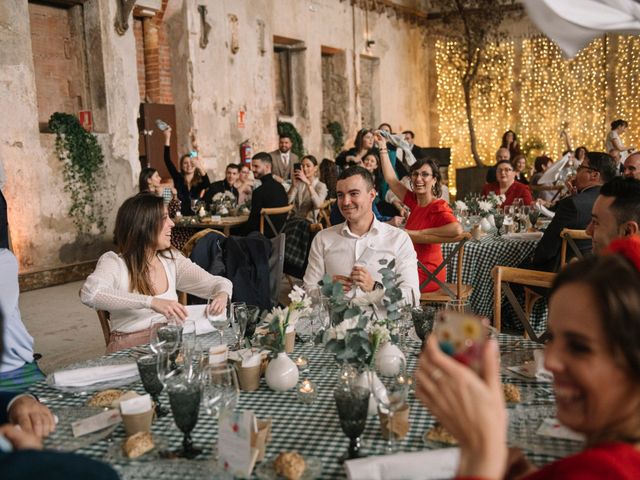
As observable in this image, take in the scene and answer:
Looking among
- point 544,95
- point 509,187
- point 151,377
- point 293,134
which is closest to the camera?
point 151,377

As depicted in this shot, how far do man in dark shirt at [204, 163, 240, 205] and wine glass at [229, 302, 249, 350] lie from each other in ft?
19.7

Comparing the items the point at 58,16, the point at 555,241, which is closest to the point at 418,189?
the point at 555,241

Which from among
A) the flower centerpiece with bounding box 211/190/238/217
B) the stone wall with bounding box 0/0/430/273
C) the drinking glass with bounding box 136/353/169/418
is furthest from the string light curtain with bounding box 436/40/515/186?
the drinking glass with bounding box 136/353/169/418

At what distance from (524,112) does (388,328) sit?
49.0 feet

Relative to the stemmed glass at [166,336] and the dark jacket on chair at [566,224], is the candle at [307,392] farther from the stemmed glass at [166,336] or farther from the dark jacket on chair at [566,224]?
the dark jacket on chair at [566,224]

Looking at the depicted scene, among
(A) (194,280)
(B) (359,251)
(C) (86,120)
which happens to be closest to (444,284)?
(B) (359,251)

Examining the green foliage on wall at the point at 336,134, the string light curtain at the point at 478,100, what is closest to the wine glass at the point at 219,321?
the green foliage on wall at the point at 336,134

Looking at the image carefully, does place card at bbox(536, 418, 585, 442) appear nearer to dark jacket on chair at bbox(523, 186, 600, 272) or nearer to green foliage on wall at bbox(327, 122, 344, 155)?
dark jacket on chair at bbox(523, 186, 600, 272)

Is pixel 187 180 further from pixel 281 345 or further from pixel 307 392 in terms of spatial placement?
pixel 307 392

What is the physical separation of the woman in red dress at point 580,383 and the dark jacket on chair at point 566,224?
→ 3.34 m

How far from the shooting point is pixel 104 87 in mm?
8203

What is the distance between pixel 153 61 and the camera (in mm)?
9891

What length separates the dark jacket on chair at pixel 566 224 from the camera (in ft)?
13.9

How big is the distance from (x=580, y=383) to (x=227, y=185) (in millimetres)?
7659
